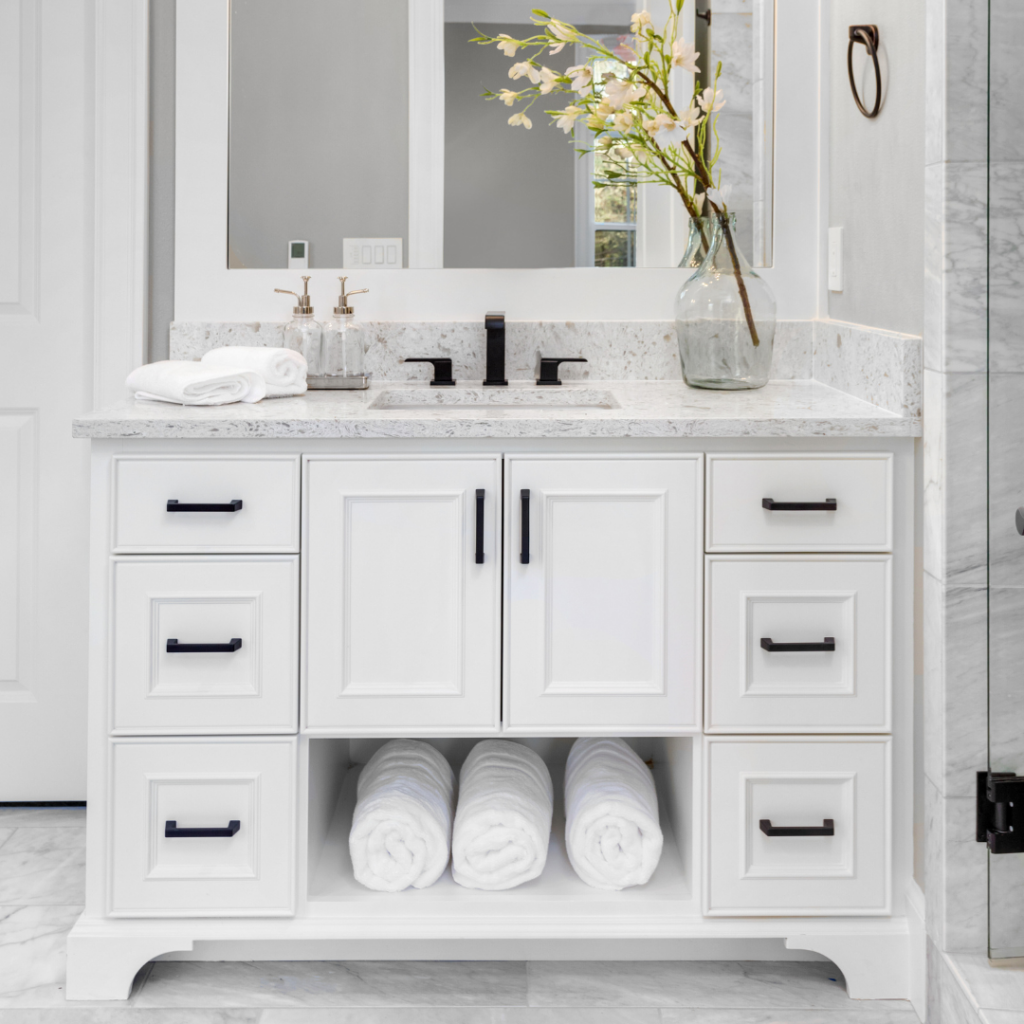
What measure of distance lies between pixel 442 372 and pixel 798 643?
0.87 m

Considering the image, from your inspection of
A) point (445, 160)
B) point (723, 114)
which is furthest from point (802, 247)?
point (445, 160)

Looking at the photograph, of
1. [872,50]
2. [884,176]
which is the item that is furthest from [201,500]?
[872,50]

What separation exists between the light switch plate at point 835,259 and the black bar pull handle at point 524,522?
0.83 metres

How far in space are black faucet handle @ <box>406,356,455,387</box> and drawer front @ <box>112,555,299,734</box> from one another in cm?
61

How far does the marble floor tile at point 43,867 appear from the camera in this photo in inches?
76.1

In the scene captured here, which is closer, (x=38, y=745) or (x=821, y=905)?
(x=821, y=905)

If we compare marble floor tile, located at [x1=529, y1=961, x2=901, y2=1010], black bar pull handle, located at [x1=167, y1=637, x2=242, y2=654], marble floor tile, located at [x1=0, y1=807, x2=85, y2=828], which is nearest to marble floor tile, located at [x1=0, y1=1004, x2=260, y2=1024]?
marble floor tile, located at [x1=529, y1=961, x2=901, y2=1010]

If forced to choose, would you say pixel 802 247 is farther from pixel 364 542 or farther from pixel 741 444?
pixel 364 542

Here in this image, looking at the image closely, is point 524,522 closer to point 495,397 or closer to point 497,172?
point 495,397

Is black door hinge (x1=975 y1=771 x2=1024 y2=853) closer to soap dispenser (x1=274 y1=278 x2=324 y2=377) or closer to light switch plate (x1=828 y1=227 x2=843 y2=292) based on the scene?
light switch plate (x1=828 y1=227 x2=843 y2=292)

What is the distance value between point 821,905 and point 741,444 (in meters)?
0.71

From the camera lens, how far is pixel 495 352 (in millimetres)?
2061

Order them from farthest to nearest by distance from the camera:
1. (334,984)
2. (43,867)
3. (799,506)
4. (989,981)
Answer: (43,867) < (334,984) < (799,506) < (989,981)

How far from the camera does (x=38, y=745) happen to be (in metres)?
2.28
